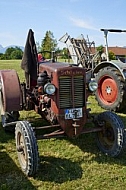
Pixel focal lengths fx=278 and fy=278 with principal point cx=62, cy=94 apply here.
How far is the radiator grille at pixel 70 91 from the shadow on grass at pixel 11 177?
1067 millimetres

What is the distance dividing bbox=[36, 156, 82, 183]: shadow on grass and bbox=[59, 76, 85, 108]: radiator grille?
79cm

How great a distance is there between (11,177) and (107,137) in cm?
161

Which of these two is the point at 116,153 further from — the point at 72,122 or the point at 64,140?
the point at 64,140

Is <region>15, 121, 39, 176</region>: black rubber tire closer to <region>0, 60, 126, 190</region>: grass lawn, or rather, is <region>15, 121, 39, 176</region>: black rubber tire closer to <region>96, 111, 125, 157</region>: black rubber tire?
<region>0, 60, 126, 190</region>: grass lawn

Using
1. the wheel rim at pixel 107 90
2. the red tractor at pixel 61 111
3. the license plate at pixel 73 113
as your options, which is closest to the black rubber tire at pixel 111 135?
the red tractor at pixel 61 111

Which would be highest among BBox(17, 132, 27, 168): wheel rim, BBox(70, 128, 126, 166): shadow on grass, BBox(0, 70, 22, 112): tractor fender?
BBox(0, 70, 22, 112): tractor fender

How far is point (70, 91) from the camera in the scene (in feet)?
13.0

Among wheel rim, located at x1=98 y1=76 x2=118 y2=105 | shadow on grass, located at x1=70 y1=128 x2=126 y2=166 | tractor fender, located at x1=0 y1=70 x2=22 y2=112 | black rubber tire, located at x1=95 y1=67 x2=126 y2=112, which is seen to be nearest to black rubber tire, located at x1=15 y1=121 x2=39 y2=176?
tractor fender, located at x1=0 y1=70 x2=22 y2=112

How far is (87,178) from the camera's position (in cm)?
342

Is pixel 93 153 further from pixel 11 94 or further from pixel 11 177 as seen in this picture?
pixel 11 94

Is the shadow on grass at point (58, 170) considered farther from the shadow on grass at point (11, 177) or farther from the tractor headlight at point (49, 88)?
the tractor headlight at point (49, 88)

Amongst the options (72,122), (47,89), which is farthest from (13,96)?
(72,122)

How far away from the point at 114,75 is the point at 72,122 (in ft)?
9.56

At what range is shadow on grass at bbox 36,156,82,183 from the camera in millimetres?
3424
